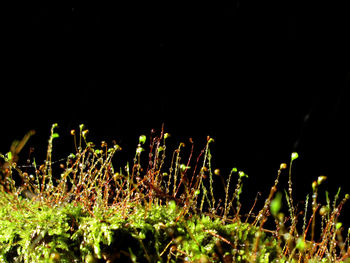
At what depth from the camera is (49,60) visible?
117 inches

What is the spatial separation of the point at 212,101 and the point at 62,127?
1.30 metres

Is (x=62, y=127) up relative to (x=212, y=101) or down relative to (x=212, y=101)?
down

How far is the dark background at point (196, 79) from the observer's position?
2600 mm

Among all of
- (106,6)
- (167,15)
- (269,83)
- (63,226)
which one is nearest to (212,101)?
(269,83)

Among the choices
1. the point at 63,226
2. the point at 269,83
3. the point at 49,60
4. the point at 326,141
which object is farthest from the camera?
the point at 49,60

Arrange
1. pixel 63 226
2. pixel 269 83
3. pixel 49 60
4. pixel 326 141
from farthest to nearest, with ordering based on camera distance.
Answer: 1. pixel 49 60
2. pixel 269 83
3. pixel 326 141
4. pixel 63 226

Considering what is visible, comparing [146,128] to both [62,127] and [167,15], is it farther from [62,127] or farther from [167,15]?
[167,15]

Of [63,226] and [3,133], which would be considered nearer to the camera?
[63,226]

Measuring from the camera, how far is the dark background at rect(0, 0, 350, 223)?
2600mm

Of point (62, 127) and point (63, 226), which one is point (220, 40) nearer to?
point (62, 127)

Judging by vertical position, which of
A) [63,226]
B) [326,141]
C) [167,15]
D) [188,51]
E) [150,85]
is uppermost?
[167,15]

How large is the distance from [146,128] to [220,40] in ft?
A: 3.18

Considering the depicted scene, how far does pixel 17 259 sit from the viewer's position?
1386 mm

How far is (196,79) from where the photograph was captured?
286 cm
